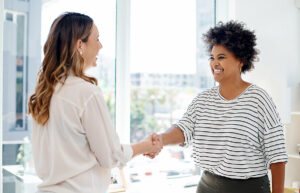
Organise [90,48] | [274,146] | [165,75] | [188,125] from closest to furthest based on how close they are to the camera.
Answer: [90,48], [274,146], [188,125], [165,75]

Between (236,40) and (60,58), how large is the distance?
0.97m

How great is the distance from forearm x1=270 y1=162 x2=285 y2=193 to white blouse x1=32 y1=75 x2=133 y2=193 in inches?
32.1

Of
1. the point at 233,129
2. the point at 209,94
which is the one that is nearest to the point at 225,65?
the point at 209,94

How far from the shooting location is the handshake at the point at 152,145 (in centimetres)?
175

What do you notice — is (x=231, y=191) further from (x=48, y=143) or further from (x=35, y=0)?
(x=35, y=0)

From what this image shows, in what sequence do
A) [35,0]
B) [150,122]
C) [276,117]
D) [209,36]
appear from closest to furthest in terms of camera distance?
[276,117] → [209,36] → [35,0] → [150,122]

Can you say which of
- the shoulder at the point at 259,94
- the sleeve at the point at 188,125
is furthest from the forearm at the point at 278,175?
the sleeve at the point at 188,125

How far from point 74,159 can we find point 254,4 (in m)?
2.06

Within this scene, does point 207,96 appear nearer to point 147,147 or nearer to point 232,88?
point 232,88

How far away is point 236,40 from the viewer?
187cm

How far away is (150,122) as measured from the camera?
2711 mm

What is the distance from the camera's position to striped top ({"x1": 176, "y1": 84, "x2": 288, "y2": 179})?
5.56 feet

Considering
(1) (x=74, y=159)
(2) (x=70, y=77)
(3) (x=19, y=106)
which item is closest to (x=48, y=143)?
(1) (x=74, y=159)

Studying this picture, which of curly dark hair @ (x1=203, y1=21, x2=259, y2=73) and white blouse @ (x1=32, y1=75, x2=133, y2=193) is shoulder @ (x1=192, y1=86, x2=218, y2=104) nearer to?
curly dark hair @ (x1=203, y1=21, x2=259, y2=73)
